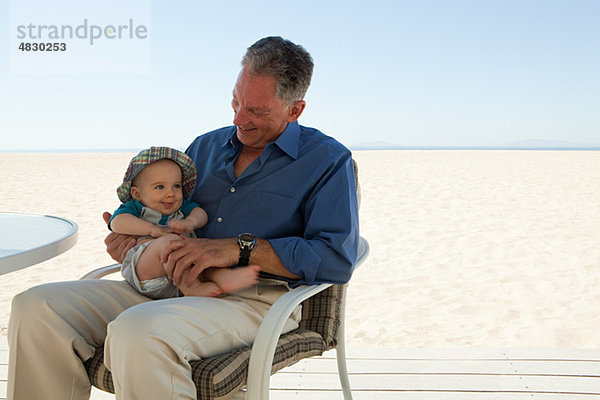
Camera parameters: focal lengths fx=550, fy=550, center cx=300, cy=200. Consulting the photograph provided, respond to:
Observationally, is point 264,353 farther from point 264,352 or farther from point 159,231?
point 159,231

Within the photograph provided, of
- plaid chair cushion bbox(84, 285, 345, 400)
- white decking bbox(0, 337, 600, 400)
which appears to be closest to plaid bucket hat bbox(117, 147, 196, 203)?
plaid chair cushion bbox(84, 285, 345, 400)

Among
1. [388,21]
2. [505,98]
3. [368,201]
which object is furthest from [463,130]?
[368,201]

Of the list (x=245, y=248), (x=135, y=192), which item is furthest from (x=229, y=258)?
(x=135, y=192)

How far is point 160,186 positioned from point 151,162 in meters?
0.08

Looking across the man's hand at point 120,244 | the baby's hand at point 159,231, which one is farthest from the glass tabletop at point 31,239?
the baby's hand at point 159,231

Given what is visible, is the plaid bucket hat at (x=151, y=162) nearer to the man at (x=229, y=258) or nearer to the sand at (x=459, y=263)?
the man at (x=229, y=258)

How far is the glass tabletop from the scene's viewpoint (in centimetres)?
136

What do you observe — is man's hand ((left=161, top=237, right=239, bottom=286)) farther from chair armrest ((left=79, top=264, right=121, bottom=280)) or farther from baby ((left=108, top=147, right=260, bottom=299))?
chair armrest ((left=79, top=264, right=121, bottom=280))

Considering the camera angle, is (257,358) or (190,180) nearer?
(257,358)

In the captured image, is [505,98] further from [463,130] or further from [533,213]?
[533,213]

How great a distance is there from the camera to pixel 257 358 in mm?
1345

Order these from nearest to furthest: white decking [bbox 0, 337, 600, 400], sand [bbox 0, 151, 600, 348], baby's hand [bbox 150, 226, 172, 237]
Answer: baby's hand [bbox 150, 226, 172, 237] → white decking [bbox 0, 337, 600, 400] → sand [bbox 0, 151, 600, 348]

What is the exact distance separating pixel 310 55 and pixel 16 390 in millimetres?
1359

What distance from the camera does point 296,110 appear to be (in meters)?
1.94
